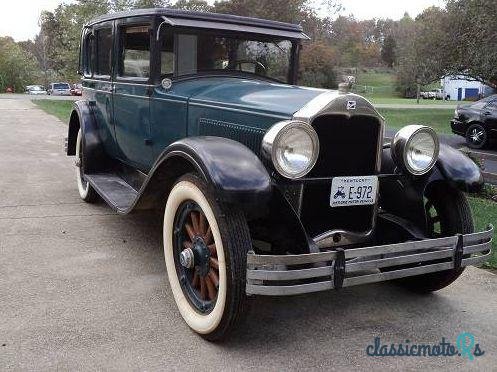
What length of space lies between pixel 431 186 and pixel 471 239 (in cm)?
63

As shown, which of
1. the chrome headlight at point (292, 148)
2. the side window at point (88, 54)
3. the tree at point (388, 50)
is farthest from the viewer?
the tree at point (388, 50)

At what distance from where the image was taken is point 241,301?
8.94ft

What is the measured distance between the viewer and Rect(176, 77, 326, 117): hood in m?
3.27

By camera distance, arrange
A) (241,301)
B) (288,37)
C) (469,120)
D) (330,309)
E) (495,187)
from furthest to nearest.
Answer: (469,120)
(495,187)
(288,37)
(330,309)
(241,301)

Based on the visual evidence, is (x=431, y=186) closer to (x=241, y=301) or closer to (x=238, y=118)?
(x=238, y=118)

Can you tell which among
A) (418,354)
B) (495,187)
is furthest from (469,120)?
(418,354)

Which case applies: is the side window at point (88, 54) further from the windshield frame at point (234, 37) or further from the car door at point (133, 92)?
the windshield frame at point (234, 37)

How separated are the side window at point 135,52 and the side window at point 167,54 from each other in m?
0.15

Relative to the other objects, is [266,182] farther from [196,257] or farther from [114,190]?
[114,190]

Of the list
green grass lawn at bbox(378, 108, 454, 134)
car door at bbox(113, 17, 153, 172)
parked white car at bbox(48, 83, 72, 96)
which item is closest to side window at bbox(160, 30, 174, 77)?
car door at bbox(113, 17, 153, 172)

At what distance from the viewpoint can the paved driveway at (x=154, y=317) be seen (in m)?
2.77

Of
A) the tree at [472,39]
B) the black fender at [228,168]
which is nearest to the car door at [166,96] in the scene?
the black fender at [228,168]

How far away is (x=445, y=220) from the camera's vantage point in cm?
354

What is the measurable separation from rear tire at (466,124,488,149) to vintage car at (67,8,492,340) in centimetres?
954
